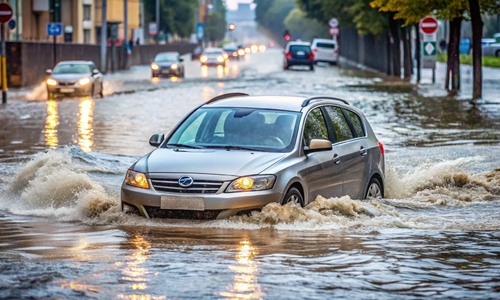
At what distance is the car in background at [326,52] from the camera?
3260 inches

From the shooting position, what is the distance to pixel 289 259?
367 inches

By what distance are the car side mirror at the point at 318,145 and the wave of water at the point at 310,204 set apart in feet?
1.58

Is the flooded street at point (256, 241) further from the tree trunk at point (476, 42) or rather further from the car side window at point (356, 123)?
the tree trunk at point (476, 42)

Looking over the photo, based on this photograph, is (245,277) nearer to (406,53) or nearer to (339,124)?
(339,124)

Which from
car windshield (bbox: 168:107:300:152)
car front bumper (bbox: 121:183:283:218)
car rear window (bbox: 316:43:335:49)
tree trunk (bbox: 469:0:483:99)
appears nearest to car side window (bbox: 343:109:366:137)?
car windshield (bbox: 168:107:300:152)

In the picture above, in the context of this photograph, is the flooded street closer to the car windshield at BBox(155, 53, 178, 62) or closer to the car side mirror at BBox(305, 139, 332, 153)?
the car side mirror at BBox(305, 139, 332, 153)

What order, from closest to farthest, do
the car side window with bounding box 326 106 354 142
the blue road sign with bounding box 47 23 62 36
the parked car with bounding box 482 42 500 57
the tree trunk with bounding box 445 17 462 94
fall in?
1. the car side window with bounding box 326 106 354 142
2. the tree trunk with bounding box 445 17 462 94
3. the blue road sign with bounding box 47 23 62 36
4. the parked car with bounding box 482 42 500 57

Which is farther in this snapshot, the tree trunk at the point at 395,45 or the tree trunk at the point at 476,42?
the tree trunk at the point at 395,45

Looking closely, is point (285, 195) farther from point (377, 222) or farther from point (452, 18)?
point (452, 18)

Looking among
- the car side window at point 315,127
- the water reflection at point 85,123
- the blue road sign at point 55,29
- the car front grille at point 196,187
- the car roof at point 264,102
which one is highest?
the blue road sign at point 55,29

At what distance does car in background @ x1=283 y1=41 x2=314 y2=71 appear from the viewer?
233ft

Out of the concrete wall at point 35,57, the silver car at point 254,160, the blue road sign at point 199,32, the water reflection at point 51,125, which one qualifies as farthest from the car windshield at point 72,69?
the blue road sign at point 199,32

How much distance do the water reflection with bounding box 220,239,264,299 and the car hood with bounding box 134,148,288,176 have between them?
1.06 meters

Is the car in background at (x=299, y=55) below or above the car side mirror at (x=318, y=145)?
below
